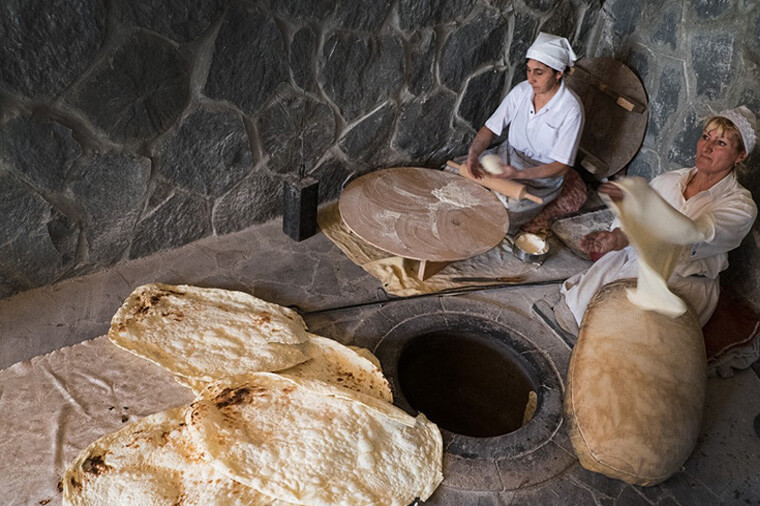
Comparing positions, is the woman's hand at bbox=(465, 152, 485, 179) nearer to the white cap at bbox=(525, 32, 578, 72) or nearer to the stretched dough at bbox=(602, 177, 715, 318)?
the white cap at bbox=(525, 32, 578, 72)

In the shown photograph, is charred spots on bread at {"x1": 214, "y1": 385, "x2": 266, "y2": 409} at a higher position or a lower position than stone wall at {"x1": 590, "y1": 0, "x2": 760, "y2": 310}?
lower

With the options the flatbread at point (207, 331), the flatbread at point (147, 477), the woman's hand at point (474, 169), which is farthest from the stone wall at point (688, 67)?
A: the flatbread at point (147, 477)

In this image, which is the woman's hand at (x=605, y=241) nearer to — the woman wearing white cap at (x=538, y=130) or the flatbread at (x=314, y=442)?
the woman wearing white cap at (x=538, y=130)

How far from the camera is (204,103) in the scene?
11.6 feet

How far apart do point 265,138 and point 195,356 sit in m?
1.65

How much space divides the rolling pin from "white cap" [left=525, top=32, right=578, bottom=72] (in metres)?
0.84

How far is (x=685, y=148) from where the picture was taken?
4570mm

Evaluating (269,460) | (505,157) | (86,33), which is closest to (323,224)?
(505,157)

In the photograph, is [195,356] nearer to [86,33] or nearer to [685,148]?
[86,33]

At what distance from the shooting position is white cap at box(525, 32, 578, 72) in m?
3.98

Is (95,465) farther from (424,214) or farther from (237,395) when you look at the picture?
(424,214)

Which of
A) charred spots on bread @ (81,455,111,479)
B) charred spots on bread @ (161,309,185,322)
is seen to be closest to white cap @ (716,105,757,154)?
charred spots on bread @ (161,309,185,322)

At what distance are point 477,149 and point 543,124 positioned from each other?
54 cm

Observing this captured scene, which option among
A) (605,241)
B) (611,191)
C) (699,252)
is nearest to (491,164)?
(605,241)
